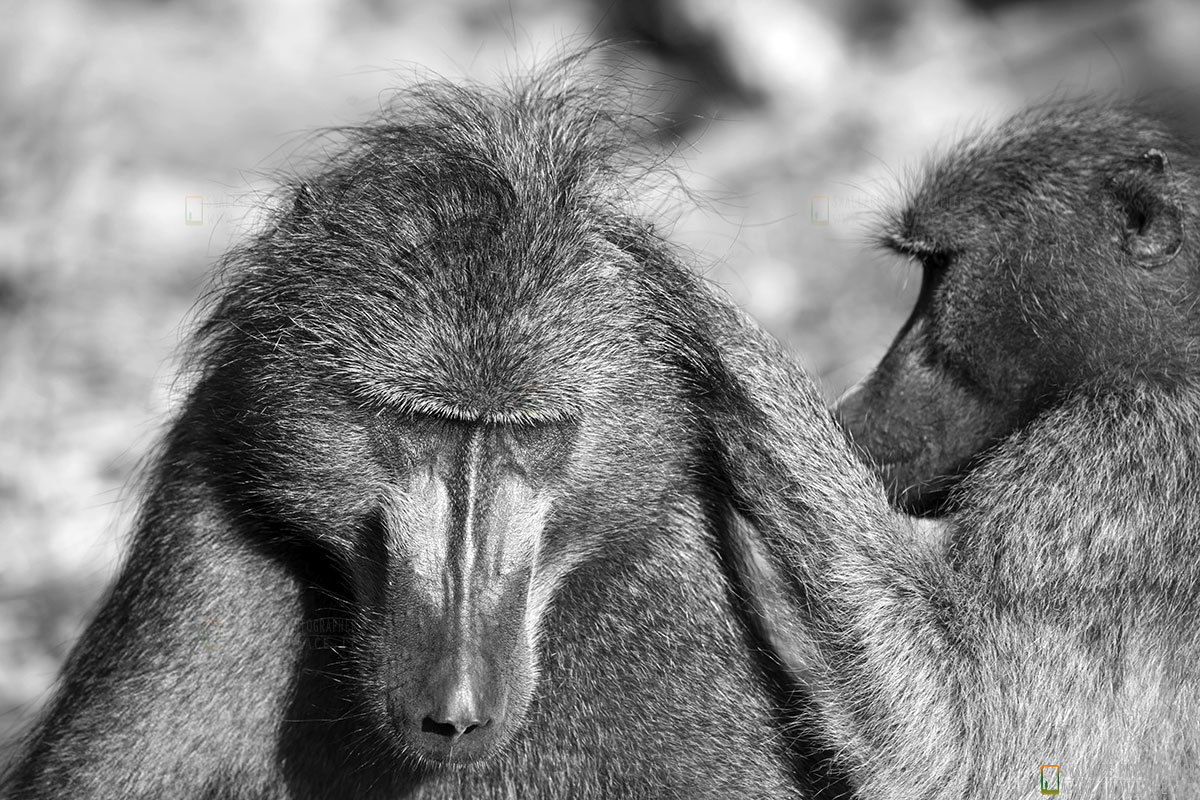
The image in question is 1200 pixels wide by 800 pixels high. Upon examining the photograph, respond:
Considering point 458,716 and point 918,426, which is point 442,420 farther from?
point 918,426

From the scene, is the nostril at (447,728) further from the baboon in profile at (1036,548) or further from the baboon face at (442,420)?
the baboon in profile at (1036,548)

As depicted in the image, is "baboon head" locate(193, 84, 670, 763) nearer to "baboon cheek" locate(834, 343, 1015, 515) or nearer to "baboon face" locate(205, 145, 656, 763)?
"baboon face" locate(205, 145, 656, 763)

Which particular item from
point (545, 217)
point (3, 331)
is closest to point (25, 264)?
point (3, 331)

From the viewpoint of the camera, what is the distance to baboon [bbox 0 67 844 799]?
322 centimetres

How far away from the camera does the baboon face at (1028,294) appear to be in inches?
162

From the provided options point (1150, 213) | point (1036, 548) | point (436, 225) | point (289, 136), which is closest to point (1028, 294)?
point (1150, 213)

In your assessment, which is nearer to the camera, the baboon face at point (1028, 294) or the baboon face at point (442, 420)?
the baboon face at point (442, 420)

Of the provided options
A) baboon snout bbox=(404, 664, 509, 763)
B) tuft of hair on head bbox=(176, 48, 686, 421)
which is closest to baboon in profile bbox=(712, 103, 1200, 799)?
tuft of hair on head bbox=(176, 48, 686, 421)

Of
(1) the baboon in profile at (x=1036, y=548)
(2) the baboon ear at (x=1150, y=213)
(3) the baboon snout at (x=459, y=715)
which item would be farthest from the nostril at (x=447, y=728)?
(2) the baboon ear at (x=1150, y=213)

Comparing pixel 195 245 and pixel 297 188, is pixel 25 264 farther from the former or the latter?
pixel 297 188

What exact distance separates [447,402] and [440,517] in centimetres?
26

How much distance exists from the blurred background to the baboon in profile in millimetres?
1405

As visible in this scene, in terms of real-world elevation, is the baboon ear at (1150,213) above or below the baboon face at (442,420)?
above

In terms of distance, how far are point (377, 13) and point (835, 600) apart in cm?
924
